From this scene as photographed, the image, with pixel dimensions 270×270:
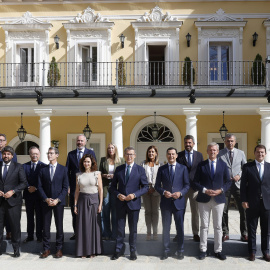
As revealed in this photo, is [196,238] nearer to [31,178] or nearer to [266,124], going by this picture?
[31,178]

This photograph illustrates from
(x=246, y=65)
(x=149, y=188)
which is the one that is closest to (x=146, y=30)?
(x=246, y=65)

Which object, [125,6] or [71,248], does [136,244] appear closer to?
[71,248]

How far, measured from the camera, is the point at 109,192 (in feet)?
25.3

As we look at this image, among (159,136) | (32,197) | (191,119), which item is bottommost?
(32,197)

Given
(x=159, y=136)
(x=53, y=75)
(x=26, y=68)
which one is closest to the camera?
(x=53, y=75)

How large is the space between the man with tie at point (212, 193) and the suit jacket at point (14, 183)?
297 centimetres

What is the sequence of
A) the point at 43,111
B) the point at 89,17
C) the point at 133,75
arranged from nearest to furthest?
the point at 43,111
the point at 133,75
the point at 89,17

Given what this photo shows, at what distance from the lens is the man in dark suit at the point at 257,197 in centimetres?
685

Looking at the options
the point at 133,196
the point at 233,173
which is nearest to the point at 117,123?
the point at 233,173

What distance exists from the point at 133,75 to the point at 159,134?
9.20 ft

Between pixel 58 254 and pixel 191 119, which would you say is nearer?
pixel 58 254

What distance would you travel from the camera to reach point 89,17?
1625 cm

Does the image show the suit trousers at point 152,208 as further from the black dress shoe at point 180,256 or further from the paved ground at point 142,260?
the black dress shoe at point 180,256

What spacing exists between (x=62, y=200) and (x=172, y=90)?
7.69 meters
